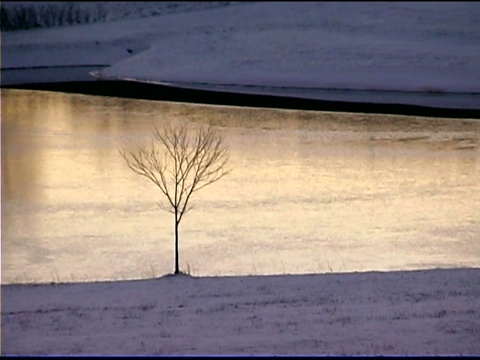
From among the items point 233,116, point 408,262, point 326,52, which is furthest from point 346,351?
point 326,52

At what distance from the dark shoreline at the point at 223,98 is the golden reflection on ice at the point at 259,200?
1.36 metres

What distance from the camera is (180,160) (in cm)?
2048

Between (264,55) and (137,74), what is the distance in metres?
5.24

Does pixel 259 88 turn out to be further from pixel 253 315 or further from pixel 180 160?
pixel 253 315

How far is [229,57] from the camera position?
41.3 metres

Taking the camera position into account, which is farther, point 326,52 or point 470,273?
point 326,52

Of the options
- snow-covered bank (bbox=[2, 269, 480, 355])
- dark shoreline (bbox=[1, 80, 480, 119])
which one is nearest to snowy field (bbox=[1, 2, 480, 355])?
snow-covered bank (bbox=[2, 269, 480, 355])

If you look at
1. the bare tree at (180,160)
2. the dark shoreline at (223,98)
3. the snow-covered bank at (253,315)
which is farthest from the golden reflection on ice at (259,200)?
the snow-covered bank at (253,315)

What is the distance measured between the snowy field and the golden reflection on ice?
177 centimetres

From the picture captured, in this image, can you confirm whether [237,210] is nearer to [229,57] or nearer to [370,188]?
[370,188]

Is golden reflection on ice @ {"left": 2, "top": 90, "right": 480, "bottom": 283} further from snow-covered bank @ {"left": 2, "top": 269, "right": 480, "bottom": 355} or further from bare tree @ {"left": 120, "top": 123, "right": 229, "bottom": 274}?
snow-covered bank @ {"left": 2, "top": 269, "right": 480, "bottom": 355}

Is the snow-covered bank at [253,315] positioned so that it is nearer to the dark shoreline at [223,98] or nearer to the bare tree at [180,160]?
the bare tree at [180,160]

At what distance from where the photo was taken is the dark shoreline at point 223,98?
3009 cm

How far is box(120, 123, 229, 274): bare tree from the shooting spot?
1841cm
